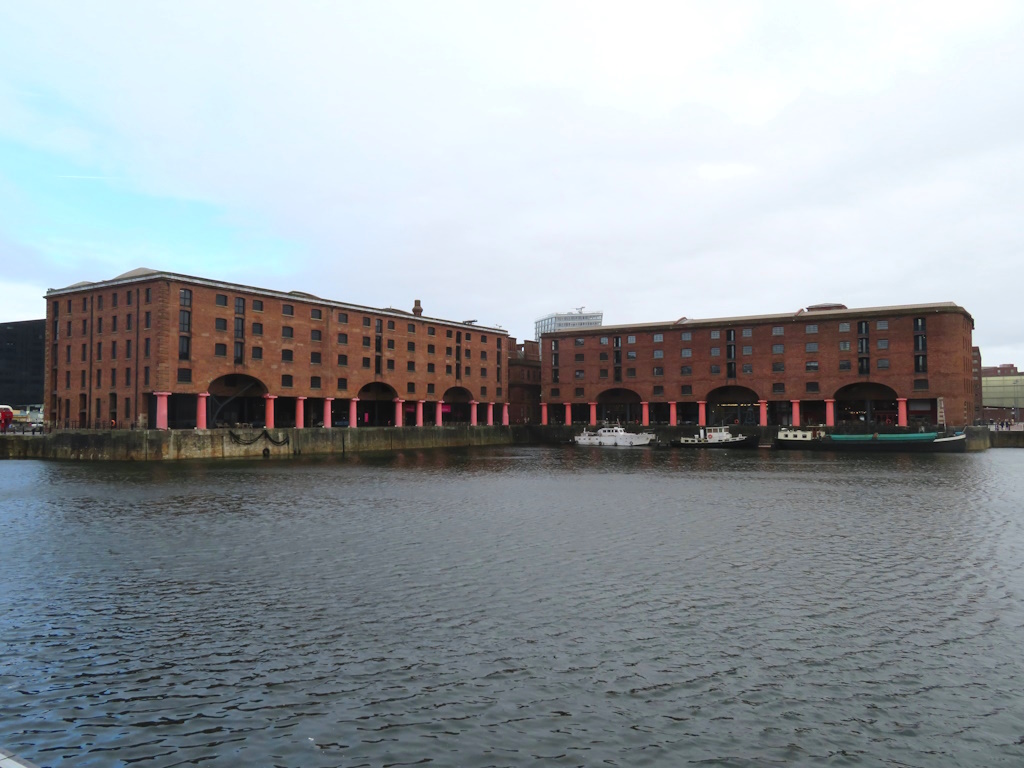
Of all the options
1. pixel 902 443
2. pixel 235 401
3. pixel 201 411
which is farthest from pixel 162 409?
pixel 902 443

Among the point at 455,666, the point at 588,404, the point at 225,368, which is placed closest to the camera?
the point at 455,666

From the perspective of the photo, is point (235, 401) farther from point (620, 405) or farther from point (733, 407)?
point (733, 407)

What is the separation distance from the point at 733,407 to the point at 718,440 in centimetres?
1471

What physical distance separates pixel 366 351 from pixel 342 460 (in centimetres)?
2393

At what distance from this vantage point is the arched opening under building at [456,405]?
109 metres

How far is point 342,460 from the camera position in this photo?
234 feet

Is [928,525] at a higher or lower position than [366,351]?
lower

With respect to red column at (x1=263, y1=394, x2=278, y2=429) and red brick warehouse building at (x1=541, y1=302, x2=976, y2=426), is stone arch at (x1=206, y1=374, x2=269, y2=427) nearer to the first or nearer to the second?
red column at (x1=263, y1=394, x2=278, y2=429)

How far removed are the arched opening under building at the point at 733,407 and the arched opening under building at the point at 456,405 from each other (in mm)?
35732

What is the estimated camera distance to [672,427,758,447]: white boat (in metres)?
95.3

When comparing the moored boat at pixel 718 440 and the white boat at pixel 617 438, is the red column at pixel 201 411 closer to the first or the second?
the white boat at pixel 617 438

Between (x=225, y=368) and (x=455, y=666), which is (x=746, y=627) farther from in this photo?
(x=225, y=368)

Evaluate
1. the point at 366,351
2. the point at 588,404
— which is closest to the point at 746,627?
the point at 366,351

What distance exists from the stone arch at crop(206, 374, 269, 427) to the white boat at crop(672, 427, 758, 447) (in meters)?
54.2
